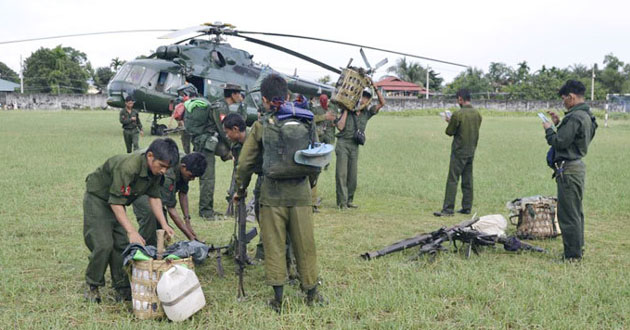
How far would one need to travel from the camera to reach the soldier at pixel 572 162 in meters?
6.02

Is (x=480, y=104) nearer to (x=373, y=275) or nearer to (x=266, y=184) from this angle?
(x=373, y=275)

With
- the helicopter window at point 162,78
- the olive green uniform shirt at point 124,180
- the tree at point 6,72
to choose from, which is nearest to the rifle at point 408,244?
the olive green uniform shirt at point 124,180

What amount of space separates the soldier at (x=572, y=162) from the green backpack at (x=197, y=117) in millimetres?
4971

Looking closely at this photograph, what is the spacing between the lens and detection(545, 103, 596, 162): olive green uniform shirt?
19.7 feet

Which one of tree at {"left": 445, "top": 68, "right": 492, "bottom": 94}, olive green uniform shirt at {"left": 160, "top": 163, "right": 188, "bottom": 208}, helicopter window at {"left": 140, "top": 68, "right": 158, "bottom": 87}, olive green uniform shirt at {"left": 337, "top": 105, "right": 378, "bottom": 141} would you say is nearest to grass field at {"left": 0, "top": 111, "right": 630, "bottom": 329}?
olive green uniform shirt at {"left": 160, "top": 163, "right": 188, "bottom": 208}

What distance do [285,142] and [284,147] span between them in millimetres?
42

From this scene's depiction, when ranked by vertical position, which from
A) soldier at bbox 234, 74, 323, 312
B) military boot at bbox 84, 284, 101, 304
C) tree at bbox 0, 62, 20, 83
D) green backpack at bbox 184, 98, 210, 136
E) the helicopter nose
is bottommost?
military boot at bbox 84, 284, 101, 304

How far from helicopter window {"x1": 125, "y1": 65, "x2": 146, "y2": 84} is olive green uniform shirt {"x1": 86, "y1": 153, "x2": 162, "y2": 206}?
53.3 ft

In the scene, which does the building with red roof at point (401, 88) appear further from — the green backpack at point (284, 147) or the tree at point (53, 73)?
the green backpack at point (284, 147)

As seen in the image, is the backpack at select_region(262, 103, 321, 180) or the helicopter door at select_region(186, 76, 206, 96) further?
the helicopter door at select_region(186, 76, 206, 96)

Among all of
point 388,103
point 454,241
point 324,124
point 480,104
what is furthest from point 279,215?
point 480,104

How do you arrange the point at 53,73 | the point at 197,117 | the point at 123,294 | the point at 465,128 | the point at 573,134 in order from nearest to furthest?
the point at 123,294
the point at 573,134
the point at 197,117
the point at 465,128
the point at 53,73

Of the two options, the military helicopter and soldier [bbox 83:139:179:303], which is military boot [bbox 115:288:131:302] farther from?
the military helicopter

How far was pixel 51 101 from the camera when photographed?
5431 centimetres
